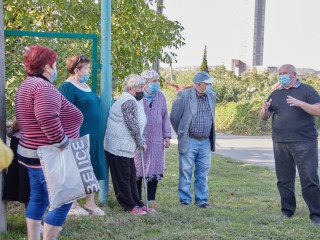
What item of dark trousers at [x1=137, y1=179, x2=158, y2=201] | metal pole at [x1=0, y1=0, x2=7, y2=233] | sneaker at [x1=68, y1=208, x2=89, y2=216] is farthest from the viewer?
dark trousers at [x1=137, y1=179, x2=158, y2=201]

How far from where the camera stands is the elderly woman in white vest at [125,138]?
19.5 feet

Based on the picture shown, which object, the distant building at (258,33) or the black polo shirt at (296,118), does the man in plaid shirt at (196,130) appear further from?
the distant building at (258,33)

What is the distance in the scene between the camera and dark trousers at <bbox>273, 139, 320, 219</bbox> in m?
6.21

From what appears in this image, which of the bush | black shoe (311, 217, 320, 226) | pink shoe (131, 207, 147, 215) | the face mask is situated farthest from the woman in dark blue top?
the bush

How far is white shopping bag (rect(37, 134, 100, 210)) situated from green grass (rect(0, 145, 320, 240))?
1005mm

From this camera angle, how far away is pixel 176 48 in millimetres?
9727

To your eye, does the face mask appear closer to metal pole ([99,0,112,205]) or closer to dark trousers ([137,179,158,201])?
metal pole ([99,0,112,205])

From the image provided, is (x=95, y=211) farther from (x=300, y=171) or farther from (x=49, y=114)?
(x=300, y=171)

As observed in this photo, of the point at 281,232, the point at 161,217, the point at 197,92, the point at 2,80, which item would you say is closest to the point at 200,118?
the point at 197,92

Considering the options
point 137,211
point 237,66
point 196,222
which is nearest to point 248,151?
point 137,211

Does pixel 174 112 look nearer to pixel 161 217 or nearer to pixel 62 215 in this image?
pixel 161 217

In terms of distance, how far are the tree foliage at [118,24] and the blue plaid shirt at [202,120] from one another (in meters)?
1.69

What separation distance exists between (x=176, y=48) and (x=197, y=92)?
2858 mm

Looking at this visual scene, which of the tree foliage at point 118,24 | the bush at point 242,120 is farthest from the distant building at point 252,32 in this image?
the tree foliage at point 118,24
